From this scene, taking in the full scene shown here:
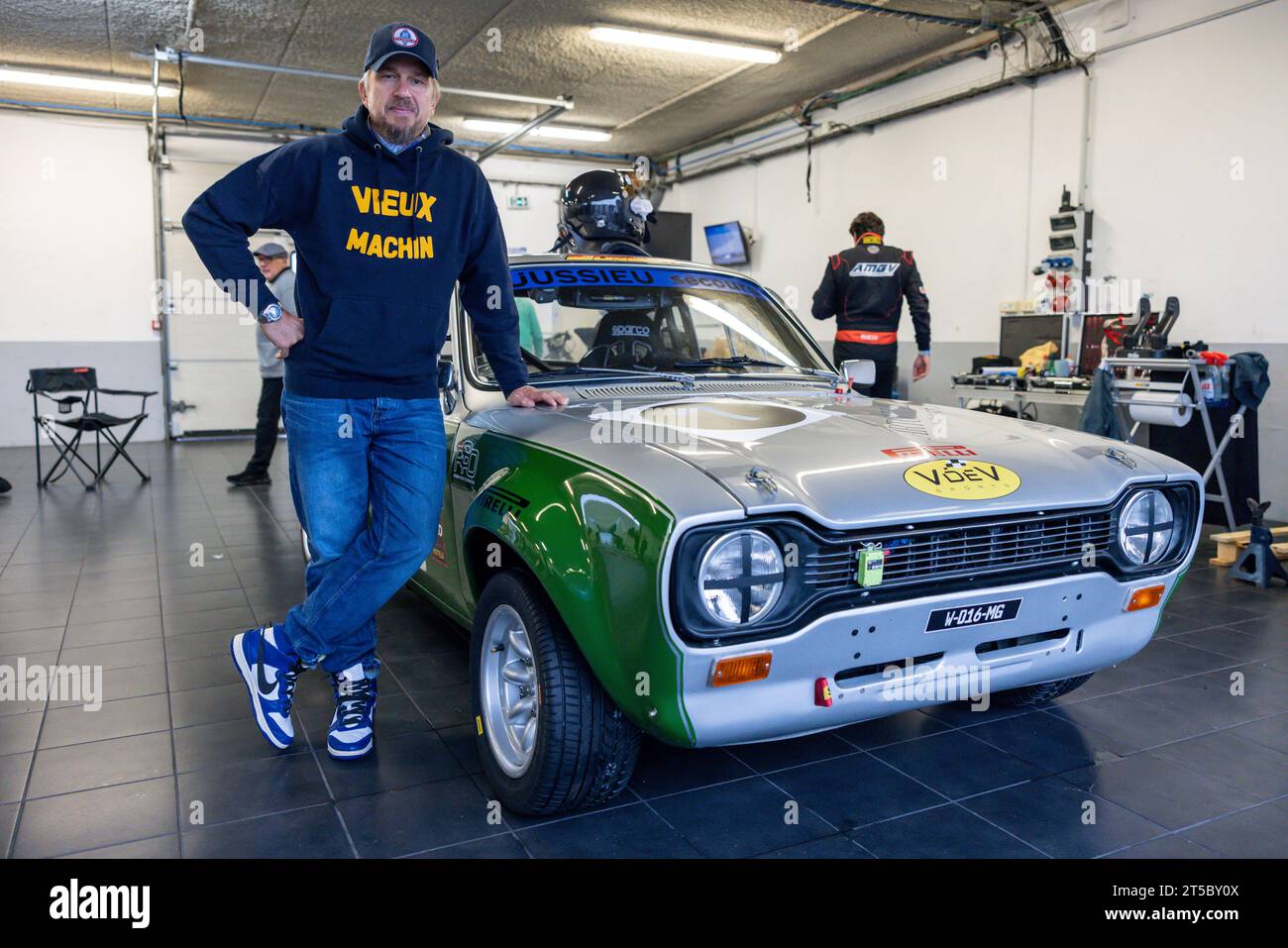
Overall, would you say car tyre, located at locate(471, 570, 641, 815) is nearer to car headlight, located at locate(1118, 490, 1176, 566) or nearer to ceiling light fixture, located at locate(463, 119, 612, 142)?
car headlight, located at locate(1118, 490, 1176, 566)

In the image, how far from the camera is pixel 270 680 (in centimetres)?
256

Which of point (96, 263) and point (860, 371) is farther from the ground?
point (96, 263)

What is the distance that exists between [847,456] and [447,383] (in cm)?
131

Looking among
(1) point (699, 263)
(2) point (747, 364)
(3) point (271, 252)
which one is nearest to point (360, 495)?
(2) point (747, 364)

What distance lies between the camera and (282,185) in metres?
2.27

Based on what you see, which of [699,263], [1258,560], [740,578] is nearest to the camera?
[740,578]

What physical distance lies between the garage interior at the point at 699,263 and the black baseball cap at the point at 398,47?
181 cm

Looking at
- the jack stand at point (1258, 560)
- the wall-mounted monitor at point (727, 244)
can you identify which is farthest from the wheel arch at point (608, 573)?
the wall-mounted monitor at point (727, 244)

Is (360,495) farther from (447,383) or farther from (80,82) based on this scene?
(80,82)

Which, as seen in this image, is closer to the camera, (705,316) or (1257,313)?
(705,316)

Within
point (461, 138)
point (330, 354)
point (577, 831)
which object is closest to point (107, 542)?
point (330, 354)

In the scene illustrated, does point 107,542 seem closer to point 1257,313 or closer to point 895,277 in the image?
point 895,277

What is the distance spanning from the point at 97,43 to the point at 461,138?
15.1 feet

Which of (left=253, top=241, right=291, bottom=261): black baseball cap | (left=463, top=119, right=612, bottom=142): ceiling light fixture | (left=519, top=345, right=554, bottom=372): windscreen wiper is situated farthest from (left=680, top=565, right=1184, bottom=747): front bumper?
(left=463, top=119, right=612, bottom=142): ceiling light fixture
